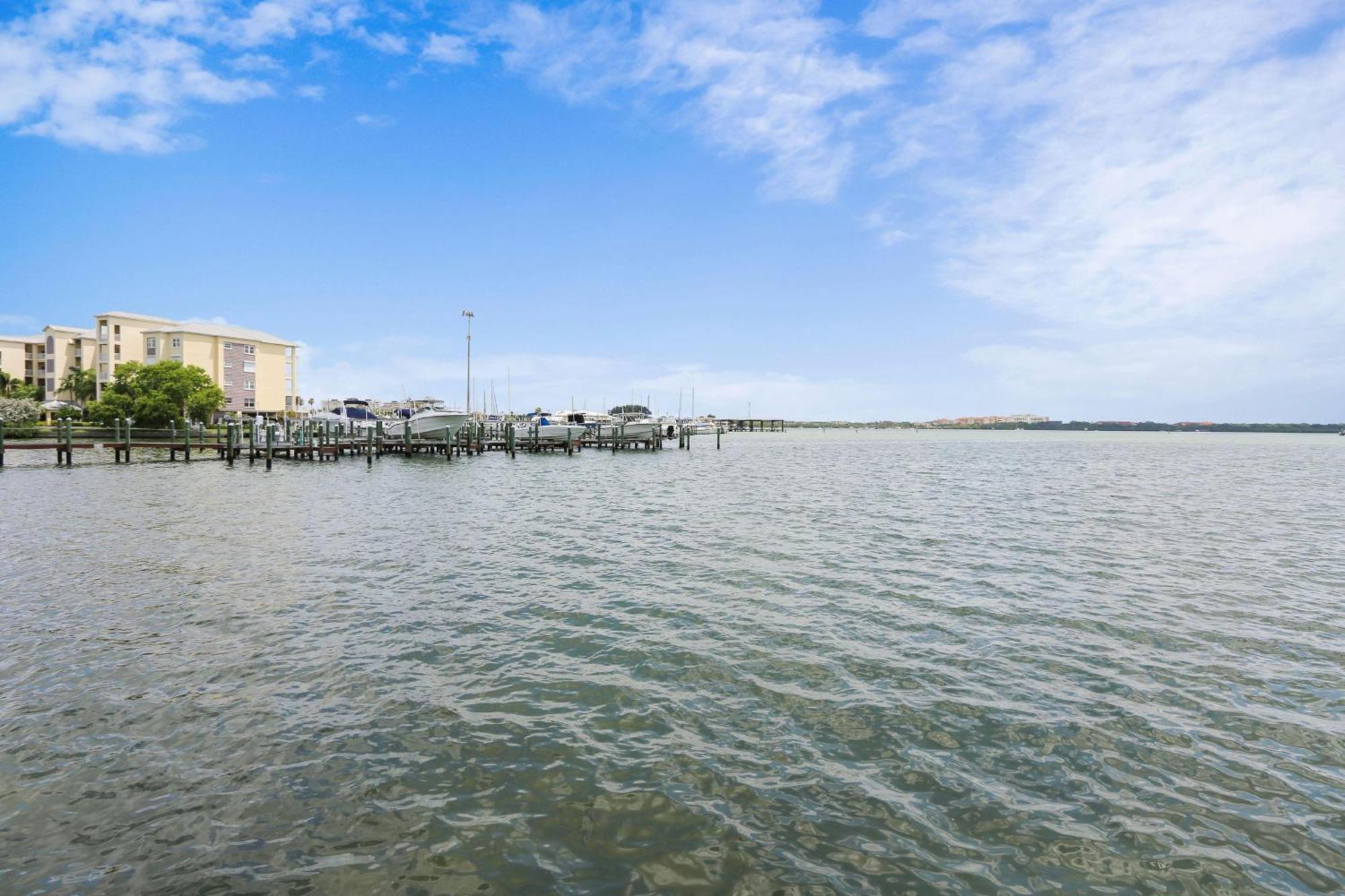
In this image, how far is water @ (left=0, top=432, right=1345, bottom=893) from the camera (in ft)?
17.7

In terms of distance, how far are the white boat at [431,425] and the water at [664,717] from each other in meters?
44.8

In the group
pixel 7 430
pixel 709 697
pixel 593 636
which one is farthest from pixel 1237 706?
pixel 7 430

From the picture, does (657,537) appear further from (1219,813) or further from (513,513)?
(1219,813)

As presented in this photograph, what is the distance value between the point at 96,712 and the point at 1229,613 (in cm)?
1774

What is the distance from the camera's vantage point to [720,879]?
5.16m

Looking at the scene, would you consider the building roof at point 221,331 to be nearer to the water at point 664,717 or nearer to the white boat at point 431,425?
the white boat at point 431,425

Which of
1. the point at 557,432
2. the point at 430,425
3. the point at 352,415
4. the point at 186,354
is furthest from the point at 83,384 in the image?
the point at 557,432

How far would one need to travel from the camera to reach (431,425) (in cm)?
6378

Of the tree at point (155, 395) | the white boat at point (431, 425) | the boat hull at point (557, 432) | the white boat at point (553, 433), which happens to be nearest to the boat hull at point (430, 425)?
the white boat at point (431, 425)

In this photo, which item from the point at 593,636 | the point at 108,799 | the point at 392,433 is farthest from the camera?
the point at 392,433

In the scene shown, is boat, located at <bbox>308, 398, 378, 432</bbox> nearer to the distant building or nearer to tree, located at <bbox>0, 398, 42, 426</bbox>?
the distant building

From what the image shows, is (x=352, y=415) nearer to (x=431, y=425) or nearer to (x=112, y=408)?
(x=112, y=408)

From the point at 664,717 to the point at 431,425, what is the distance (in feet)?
199

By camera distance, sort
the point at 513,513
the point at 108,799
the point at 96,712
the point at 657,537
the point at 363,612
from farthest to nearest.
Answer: the point at 513,513
the point at 657,537
the point at 363,612
the point at 96,712
the point at 108,799
